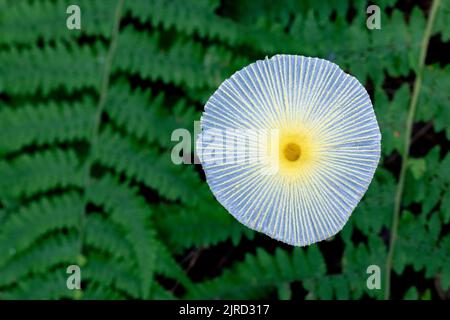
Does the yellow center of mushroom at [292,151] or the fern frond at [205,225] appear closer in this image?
the yellow center of mushroom at [292,151]

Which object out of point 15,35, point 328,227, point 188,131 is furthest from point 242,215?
point 15,35

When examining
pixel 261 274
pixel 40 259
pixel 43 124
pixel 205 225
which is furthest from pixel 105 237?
pixel 261 274

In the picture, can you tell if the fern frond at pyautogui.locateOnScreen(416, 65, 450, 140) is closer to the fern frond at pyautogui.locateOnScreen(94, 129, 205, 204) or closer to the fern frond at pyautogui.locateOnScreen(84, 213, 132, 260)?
the fern frond at pyautogui.locateOnScreen(94, 129, 205, 204)

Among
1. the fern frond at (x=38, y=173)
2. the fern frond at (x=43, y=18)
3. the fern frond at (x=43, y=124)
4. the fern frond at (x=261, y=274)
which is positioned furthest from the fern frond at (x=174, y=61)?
the fern frond at (x=261, y=274)

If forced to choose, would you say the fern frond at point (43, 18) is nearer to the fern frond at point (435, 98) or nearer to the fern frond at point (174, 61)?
the fern frond at point (174, 61)
